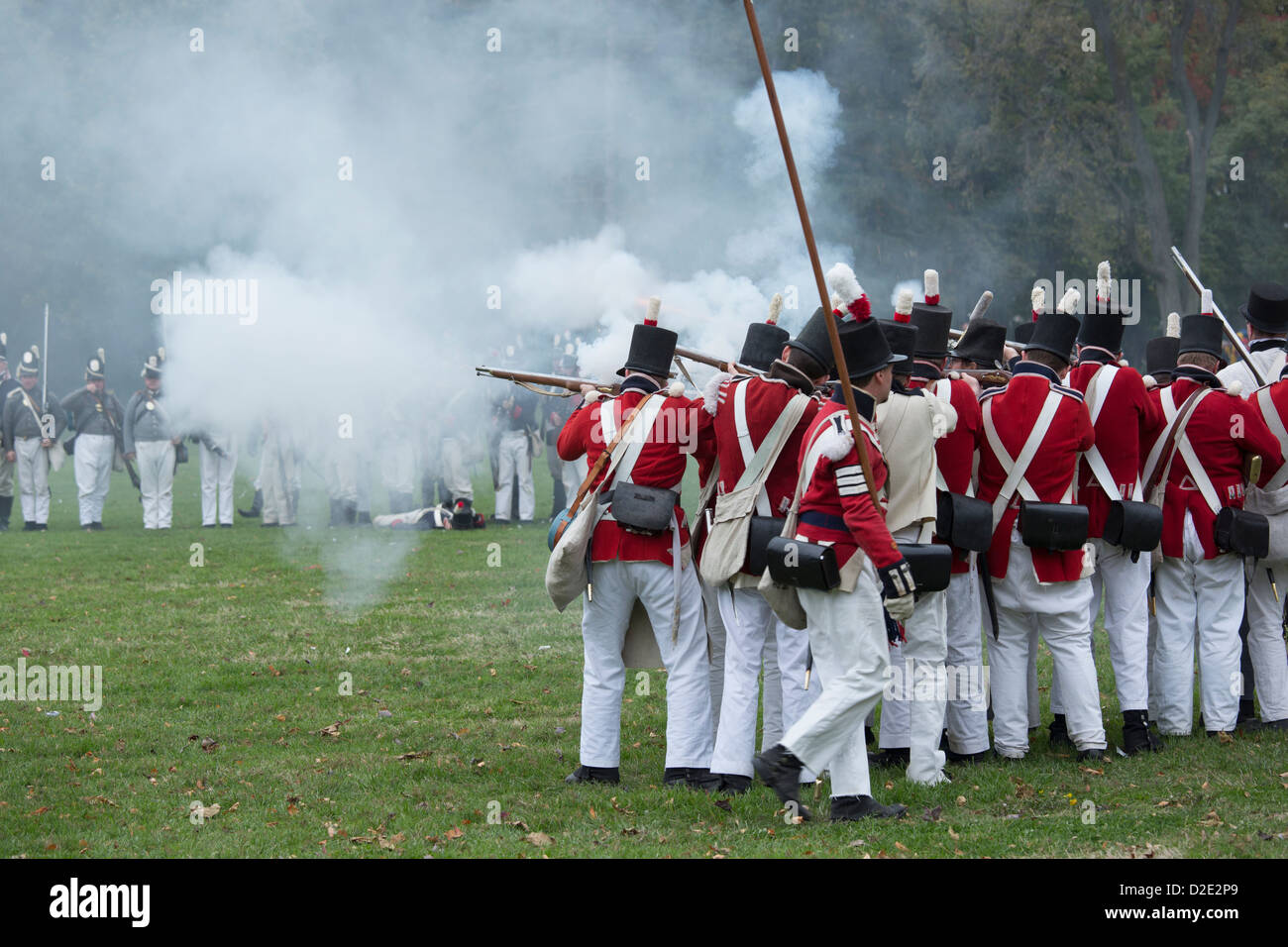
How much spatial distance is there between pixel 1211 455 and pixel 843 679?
3165mm

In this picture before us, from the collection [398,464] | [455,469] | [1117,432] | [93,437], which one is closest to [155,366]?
[93,437]

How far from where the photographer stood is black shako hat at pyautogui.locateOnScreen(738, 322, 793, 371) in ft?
23.4

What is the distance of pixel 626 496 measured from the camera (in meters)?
6.97

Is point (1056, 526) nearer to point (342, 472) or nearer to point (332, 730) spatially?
point (332, 730)

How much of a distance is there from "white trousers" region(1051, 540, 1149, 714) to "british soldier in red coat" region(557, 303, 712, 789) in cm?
216

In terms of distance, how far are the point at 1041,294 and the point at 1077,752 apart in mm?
2549

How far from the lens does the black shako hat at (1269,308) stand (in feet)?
27.0

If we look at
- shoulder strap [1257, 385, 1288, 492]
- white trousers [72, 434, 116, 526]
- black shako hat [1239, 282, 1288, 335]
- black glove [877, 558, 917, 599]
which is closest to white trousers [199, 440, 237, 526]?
white trousers [72, 434, 116, 526]

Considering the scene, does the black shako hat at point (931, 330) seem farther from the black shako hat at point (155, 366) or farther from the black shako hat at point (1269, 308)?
the black shako hat at point (155, 366)

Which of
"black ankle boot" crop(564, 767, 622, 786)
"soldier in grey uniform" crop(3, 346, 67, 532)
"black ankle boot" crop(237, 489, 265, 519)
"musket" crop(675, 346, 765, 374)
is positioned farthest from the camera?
"black ankle boot" crop(237, 489, 265, 519)

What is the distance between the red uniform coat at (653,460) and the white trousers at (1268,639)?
3505 millimetres

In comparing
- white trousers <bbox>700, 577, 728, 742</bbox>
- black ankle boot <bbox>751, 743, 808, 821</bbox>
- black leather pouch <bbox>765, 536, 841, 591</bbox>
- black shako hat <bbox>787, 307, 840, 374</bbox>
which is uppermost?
black shako hat <bbox>787, 307, 840, 374</bbox>

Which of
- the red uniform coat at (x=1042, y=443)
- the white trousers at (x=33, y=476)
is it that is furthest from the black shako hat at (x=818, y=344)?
the white trousers at (x=33, y=476)

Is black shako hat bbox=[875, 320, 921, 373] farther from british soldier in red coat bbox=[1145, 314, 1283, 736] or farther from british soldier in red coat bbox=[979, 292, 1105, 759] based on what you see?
british soldier in red coat bbox=[1145, 314, 1283, 736]
